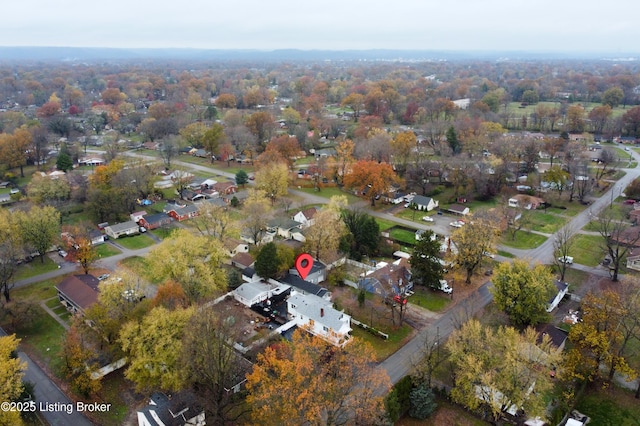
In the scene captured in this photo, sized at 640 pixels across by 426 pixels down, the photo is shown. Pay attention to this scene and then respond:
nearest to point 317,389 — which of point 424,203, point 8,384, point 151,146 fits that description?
point 8,384

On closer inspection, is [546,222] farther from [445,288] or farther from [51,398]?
[51,398]

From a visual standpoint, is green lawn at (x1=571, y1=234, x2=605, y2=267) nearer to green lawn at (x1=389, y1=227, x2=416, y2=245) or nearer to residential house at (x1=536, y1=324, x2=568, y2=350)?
residential house at (x1=536, y1=324, x2=568, y2=350)

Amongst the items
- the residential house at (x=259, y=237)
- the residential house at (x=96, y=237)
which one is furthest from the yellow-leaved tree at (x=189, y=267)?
the residential house at (x=96, y=237)

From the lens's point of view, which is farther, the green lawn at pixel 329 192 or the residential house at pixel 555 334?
the green lawn at pixel 329 192

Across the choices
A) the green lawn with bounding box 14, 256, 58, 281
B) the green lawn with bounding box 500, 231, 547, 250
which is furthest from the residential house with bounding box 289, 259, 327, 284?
the green lawn with bounding box 14, 256, 58, 281

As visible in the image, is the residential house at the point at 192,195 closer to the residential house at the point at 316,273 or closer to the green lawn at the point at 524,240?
the residential house at the point at 316,273

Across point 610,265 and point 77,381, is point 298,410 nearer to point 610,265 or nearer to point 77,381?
point 77,381

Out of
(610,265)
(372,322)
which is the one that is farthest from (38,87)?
(610,265)
